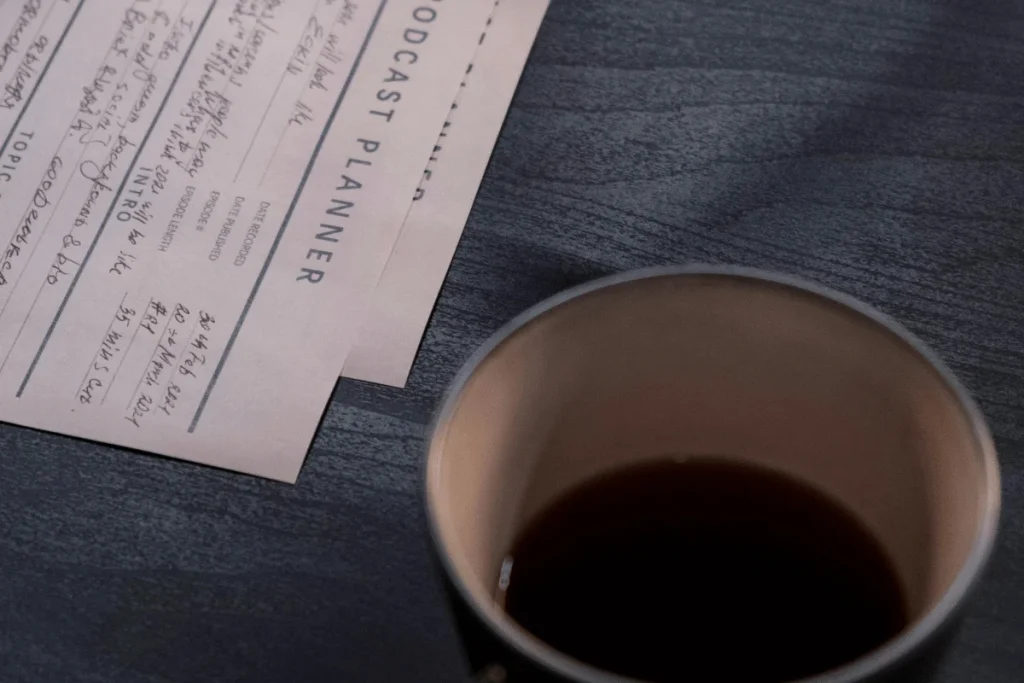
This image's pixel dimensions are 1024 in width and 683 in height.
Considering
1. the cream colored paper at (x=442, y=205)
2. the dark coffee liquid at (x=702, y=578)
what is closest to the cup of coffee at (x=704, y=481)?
the dark coffee liquid at (x=702, y=578)

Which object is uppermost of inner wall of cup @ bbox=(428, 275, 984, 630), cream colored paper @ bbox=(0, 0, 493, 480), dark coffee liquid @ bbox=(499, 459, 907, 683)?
inner wall of cup @ bbox=(428, 275, 984, 630)

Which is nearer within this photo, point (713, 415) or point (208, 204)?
point (713, 415)

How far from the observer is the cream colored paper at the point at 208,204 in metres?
0.44

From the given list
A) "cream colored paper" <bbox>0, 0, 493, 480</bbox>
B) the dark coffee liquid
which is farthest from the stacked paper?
the dark coffee liquid

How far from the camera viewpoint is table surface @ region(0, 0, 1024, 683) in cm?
36

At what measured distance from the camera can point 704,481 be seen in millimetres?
308

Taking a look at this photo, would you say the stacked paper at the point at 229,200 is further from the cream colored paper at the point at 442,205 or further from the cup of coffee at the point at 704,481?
the cup of coffee at the point at 704,481

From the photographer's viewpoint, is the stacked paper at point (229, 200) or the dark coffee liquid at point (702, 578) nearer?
the dark coffee liquid at point (702, 578)

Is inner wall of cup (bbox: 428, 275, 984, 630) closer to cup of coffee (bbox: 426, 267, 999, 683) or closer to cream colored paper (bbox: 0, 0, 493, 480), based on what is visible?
cup of coffee (bbox: 426, 267, 999, 683)

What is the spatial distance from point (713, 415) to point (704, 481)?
0.07 feet

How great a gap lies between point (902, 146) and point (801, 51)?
8 cm

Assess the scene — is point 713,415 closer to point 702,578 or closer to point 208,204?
point 702,578

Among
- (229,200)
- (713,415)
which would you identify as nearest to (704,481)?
(713,415)

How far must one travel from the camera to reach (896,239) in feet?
1.47
